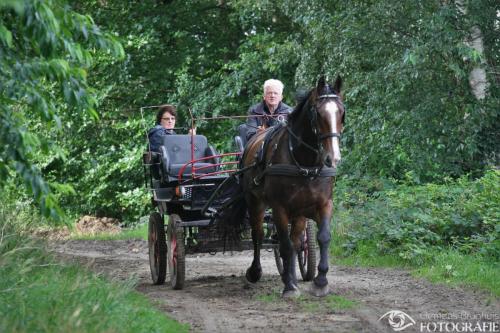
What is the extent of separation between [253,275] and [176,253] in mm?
908

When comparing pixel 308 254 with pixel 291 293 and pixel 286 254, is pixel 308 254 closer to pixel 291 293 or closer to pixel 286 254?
pixel 286 254

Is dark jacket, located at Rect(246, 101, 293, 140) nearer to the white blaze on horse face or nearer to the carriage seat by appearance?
the carriage seat

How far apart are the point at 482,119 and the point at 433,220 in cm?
210

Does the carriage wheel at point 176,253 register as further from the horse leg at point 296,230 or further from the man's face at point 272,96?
the man's face at point 272,96

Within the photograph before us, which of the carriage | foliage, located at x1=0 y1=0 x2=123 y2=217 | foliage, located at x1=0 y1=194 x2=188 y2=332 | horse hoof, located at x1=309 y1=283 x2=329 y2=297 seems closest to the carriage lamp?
the carriage

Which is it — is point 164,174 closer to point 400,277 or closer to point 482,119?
point 400,277

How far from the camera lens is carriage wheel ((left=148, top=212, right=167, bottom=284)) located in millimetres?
10137

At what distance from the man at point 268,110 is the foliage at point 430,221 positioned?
7.57ft

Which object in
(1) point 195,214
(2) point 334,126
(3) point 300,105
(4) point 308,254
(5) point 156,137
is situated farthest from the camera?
(5) point 156,137

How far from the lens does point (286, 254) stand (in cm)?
880

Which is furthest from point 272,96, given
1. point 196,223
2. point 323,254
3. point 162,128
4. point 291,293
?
point 291,293

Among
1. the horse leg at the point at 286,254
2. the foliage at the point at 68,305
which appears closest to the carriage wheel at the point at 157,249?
the foliage at the point at 68,305

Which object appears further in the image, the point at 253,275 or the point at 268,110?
the point at 268,110

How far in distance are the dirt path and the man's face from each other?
6.69 feet
